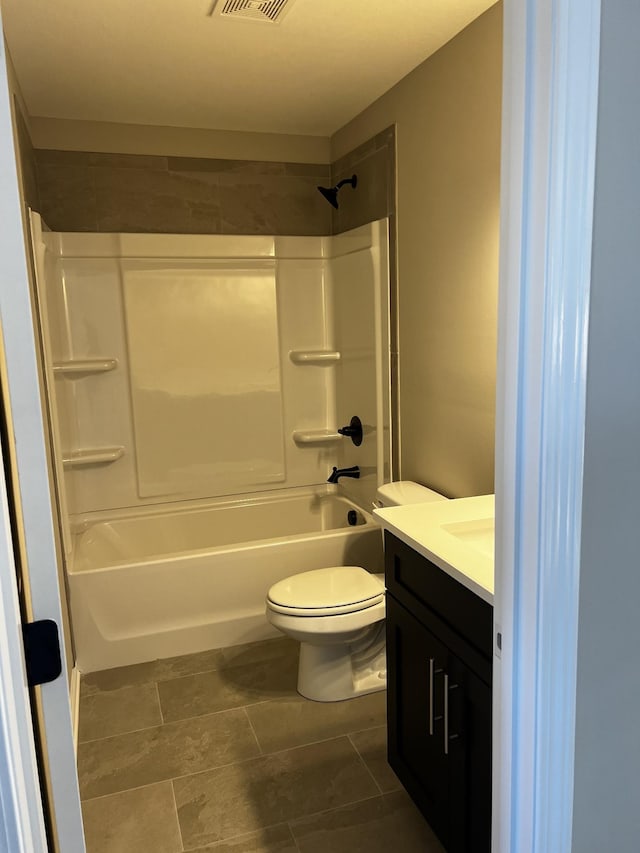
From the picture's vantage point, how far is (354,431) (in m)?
3.52

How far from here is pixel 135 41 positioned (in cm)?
236

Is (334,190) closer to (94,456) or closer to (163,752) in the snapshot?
(94,456)

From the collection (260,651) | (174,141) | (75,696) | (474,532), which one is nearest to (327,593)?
(260,651)

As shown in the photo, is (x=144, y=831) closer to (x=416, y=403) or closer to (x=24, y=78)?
(x=416, y=403)

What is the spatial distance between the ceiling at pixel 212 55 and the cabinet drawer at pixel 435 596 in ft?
5.62

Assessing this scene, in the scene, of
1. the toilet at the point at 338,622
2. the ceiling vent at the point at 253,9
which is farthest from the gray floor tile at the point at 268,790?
the ceiling vent at the point at 253,9

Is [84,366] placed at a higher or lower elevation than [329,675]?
higher

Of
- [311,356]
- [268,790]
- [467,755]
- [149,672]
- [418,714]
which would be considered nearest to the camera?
[467,755]

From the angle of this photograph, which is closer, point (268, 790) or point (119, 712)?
point (268, 790)

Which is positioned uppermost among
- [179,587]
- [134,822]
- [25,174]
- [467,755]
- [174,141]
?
[174,141]

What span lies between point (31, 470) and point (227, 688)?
6.89 feet

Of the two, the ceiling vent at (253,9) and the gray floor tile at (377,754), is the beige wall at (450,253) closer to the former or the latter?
the ceiling vent at (253,9)

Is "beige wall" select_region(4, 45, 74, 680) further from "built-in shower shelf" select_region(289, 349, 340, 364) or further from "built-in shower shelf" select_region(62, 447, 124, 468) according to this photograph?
"built-in shower shelf" select_region(289, 349, 340, 364)

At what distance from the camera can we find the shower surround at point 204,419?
9.84ft
